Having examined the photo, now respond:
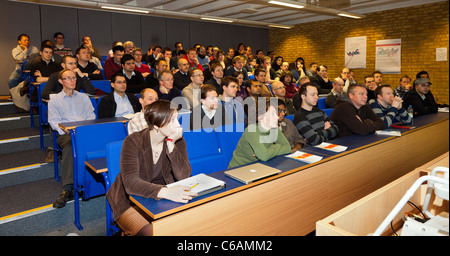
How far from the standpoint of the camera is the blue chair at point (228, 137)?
2.86m

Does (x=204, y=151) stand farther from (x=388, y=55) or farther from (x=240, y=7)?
(x=388, y=55)

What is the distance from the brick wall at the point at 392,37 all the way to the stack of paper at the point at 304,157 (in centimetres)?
650

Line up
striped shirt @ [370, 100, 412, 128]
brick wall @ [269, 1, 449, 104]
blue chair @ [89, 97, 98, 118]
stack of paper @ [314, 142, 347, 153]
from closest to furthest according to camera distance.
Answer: stack of paper @ [314, 142, 347, 153] → striped shirt @ [370, 100, 412, 128] → blue chair @ [89, 97, 98, 118] → brick wall @ [269, 1, 449, 104]

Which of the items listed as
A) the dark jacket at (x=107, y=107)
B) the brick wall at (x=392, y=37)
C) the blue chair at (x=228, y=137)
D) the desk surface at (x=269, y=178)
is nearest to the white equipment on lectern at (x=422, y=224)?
the desk surface at (x=269, y=178)

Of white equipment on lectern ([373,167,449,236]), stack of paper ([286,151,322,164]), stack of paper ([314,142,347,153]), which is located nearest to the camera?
white equipment on lectern ([373,167,449,236])

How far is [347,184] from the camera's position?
105 inches

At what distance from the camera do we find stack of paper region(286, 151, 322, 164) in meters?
2.33

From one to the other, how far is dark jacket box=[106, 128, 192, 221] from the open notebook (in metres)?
0.16

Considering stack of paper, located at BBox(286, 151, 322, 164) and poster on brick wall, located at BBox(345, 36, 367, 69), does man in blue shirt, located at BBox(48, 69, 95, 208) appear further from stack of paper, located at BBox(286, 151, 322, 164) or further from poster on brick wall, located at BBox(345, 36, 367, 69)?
poster on brick wall, located at BBox(345, 36, 367, 69)

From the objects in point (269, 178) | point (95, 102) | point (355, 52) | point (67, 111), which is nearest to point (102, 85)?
point (95, 102)

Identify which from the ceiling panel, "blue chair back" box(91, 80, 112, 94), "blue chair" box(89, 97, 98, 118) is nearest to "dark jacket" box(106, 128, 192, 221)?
"blue chair" box(89, 97, 98, 118)
